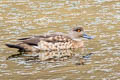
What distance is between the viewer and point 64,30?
1945cm

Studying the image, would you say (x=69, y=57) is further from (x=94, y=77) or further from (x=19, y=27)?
(x=19, y=27)

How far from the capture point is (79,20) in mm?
21438

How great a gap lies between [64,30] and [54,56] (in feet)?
12.1

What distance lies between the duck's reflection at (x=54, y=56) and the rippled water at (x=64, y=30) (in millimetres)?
100

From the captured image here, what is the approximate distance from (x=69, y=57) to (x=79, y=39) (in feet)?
9.47

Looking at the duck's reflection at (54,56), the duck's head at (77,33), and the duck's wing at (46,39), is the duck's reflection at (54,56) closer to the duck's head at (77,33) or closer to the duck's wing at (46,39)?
the duck's wing at (46,39)

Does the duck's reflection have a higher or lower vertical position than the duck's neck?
lower

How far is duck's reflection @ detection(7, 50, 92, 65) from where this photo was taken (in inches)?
599

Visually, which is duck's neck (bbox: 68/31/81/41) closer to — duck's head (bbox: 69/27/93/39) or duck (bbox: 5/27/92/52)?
duck's head (bbox: 69/27/93/39)

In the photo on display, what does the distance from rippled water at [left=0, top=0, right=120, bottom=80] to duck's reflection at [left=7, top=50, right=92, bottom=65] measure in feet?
0.33

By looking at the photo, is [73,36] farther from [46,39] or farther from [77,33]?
[46,39]

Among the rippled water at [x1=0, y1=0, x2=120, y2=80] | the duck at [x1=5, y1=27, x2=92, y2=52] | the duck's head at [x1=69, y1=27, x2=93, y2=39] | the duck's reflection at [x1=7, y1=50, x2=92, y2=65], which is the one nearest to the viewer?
the rippled water at [x1=0, y1=0, x2=120, y2=80]

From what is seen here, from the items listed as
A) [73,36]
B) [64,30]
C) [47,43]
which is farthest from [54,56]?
[64,30]

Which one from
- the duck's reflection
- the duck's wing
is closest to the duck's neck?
the duck's wing
